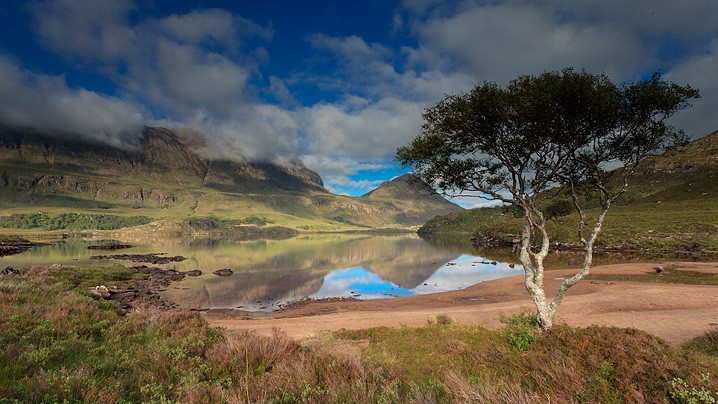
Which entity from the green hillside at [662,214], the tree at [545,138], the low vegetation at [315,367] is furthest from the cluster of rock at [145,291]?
the green hillside at [662,214]

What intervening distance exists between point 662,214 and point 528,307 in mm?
88231

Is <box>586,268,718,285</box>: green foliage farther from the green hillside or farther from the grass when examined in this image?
the green hillside

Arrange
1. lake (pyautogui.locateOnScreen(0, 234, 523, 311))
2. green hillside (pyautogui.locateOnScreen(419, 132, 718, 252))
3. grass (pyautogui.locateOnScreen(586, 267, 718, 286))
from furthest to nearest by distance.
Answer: green hillside (pyautogui.locateOnScreen(419, 132, 718, 252)), lake (pyautogui.locateOnScreen(0, 234, 523, 311)), grass (pyautogui.locateOnScreen(586, 267, 718, 286))

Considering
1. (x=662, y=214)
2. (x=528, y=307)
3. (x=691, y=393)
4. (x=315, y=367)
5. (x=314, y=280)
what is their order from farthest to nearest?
→ (x=662, y=214)
(x=314, y=280)
(x=528, y=307)
(x=315, y=367)
(x=691, y=393)

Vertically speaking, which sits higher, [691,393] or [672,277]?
[691,393]

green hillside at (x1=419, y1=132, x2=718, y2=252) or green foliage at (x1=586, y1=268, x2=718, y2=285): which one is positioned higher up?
green hillside at (x1=419, y1=132, x2=718, y2=252)

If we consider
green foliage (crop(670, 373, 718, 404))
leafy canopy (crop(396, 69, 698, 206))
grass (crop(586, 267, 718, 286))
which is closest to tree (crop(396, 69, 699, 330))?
leafy canopy (crop(396, 69, 698, 206))

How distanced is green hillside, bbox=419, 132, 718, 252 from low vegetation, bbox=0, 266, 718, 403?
1031cm

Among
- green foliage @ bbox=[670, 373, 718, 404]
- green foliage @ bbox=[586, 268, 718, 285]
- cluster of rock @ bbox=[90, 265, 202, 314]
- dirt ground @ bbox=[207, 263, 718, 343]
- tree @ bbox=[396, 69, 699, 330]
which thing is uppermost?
tree @ bbox=[396, 69, 699, 330]

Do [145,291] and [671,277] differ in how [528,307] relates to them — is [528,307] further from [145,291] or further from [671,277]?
[145,291]

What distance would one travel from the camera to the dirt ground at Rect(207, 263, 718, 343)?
17875mm

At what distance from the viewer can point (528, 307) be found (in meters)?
23.6

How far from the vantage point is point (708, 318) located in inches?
677

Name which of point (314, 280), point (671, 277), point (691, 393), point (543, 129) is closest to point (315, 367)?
point (691, 393)
